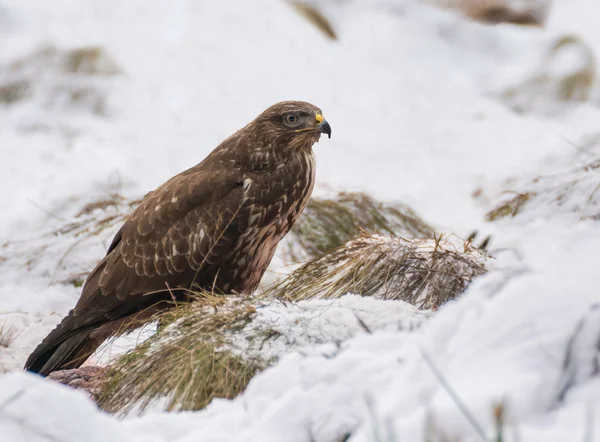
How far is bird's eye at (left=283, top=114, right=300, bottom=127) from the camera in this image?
4337 millimetres

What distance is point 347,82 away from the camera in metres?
10.0

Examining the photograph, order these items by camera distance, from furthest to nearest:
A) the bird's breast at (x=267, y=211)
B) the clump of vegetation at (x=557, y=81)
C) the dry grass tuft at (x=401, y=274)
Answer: the clump of vegetation at (x=557, y=81)
the bird's breast at (x=267, y=211)
the dry grass tuft at (x=401, y=274)

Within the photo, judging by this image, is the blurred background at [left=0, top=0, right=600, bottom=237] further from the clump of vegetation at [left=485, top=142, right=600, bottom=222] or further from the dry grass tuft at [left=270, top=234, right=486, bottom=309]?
the dry grass tuft at [left=270, top=234, right=486, bottom=309]

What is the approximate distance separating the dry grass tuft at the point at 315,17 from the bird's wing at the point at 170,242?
22.2ft

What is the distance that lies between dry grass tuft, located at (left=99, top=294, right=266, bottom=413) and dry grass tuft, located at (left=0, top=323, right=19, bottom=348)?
5.53ft

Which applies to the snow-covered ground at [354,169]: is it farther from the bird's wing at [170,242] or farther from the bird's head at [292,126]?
the bird's head at [292,126]

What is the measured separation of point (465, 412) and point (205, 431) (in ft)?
2.67

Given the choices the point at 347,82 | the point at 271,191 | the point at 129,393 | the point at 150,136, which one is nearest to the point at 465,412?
the point at 129,393

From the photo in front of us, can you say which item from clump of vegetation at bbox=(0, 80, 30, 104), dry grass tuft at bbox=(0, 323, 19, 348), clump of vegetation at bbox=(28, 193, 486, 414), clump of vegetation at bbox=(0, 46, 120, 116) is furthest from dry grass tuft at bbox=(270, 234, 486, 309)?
clump of vegetation at bbox=(0, 80, 30, 104)

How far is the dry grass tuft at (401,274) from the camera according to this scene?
12.5 ft

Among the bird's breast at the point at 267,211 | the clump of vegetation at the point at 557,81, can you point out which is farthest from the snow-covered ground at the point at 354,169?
the bird's breast at the point at 267,211

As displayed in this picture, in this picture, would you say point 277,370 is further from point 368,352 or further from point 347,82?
point 347,82

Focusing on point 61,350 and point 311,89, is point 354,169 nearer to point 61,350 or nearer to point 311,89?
point 311,89

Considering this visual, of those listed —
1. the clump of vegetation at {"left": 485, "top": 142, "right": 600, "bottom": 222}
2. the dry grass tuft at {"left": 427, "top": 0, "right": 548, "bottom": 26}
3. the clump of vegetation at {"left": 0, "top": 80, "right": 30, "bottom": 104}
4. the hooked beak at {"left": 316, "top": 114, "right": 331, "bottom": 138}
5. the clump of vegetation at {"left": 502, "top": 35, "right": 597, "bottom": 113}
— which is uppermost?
the clump of vegetation at {"left": 0, "top": 80, "right": 30, "bottom": 104}
